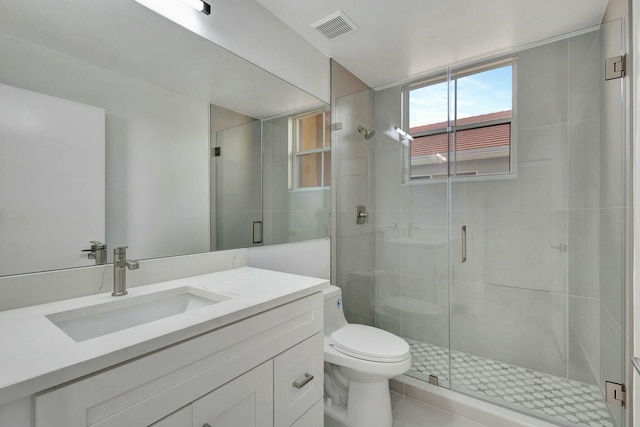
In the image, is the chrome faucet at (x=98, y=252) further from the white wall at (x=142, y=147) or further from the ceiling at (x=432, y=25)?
the ceiling at (x=432, y=25)

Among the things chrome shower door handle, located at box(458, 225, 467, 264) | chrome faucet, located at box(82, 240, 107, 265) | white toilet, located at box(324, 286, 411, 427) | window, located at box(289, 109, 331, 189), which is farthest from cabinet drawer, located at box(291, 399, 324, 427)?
chrome shower door handle, located at box(458, 225, 467, 264)

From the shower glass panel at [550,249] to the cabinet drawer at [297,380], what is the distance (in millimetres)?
1225

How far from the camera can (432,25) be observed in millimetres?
1861

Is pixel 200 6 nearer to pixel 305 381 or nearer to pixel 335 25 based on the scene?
pixel 335 25

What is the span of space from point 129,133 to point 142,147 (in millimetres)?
66

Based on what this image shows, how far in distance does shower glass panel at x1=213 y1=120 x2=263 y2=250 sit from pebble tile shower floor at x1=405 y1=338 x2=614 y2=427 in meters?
1.50

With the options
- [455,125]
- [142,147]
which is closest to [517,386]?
[455,125]

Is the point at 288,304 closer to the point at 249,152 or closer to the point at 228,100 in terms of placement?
the point at 249,152

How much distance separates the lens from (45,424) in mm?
518

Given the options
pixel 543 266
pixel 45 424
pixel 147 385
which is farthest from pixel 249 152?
pixel 543 266

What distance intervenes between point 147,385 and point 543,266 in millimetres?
2384

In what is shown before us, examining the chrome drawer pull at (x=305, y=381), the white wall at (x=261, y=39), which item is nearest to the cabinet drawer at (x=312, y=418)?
the chrome drawer pull at (x=305, y=381)

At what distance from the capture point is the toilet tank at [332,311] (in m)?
A: 1.78

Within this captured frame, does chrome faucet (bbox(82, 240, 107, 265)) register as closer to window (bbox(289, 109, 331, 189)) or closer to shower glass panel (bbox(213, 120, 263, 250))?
shower glass panel (bbox(213, 120, 263, 250))
